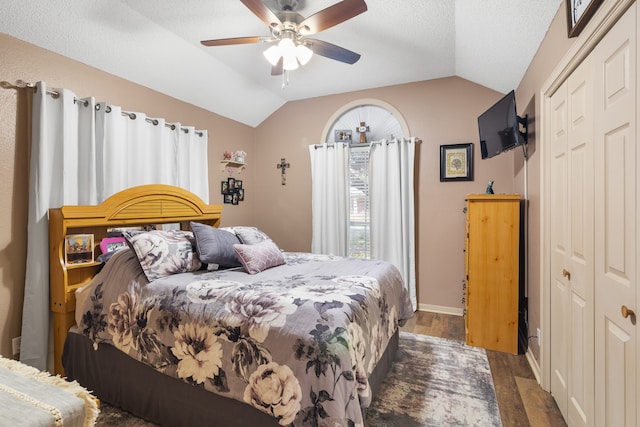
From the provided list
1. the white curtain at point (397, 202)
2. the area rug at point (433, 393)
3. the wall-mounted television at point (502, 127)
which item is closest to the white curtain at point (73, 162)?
the area rug at point (433, 393)

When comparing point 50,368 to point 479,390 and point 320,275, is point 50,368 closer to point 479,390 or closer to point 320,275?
point 320,275

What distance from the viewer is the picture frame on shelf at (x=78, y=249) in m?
2.22

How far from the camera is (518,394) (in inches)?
84.0

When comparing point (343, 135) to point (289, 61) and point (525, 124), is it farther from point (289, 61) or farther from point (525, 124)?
point (525, 124)

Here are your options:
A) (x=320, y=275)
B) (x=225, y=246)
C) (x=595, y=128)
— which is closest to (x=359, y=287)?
(x=320, y=275)

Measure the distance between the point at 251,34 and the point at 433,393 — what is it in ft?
10.5

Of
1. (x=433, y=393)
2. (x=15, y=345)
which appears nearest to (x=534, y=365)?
(x=433, y=393)

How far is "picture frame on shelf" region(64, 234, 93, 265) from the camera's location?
7.29ft

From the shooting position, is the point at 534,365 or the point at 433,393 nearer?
the point at 433,393

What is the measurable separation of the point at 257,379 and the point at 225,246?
120 centimetres

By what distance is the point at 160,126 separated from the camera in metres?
3.15

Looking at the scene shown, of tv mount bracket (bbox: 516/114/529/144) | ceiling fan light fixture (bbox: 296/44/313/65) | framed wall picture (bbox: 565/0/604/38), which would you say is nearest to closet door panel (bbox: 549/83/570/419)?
framed wall picture (bbox: 565/0/604/38)

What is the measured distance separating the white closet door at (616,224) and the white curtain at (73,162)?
327cm

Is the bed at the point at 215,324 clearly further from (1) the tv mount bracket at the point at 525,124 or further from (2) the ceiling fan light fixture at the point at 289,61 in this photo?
(1) the tv mount bracket at the point at 525,124
